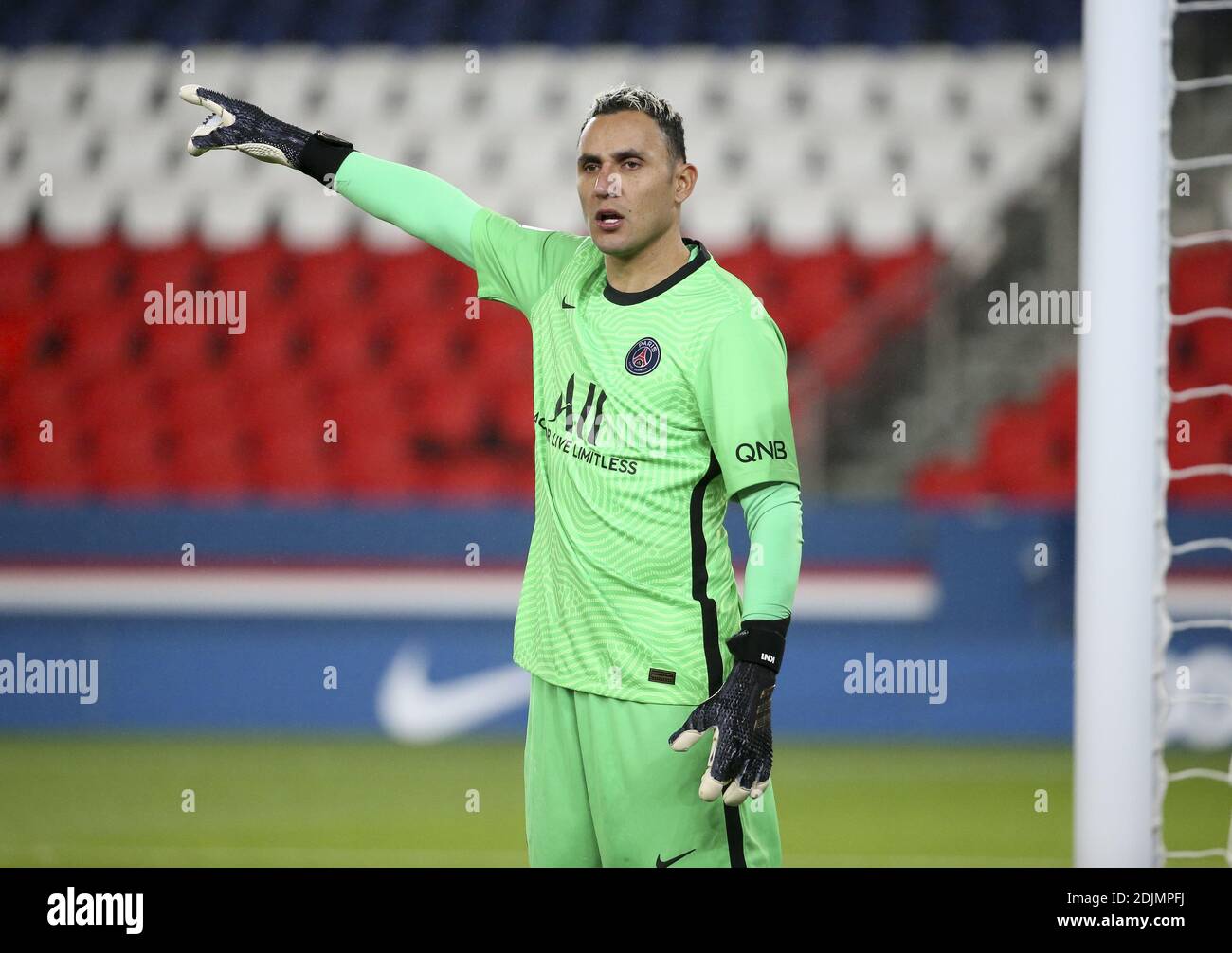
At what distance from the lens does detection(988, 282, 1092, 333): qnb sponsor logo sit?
21.8ft

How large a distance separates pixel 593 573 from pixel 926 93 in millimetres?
6268

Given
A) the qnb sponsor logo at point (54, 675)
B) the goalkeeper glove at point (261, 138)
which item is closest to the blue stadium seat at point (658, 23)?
the qnb sponsor logo at point (54, 675)

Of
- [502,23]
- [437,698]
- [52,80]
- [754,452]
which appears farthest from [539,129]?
[754,452]

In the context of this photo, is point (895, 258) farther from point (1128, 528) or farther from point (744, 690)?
point (744, 690)

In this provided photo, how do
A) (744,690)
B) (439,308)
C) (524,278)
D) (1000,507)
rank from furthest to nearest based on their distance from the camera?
(439,308), (1000,507), (524,278), (744,690)

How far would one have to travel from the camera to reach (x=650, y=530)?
237cm

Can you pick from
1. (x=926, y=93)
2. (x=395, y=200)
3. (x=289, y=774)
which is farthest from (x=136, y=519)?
(x=926, y=93)

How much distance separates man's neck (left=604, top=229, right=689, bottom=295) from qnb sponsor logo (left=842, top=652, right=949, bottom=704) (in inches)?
132

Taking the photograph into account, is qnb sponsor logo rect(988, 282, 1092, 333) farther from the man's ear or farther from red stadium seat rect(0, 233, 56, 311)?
red stadium seat rect(0, 233, 56, 311)

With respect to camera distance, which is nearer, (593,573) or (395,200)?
(593,573)

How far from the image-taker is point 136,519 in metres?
5.86

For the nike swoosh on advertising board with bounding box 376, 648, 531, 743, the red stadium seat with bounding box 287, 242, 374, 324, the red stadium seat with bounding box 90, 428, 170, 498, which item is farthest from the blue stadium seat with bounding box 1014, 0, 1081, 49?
the red stadium seat with bounding box 90, 428, 170, 498
